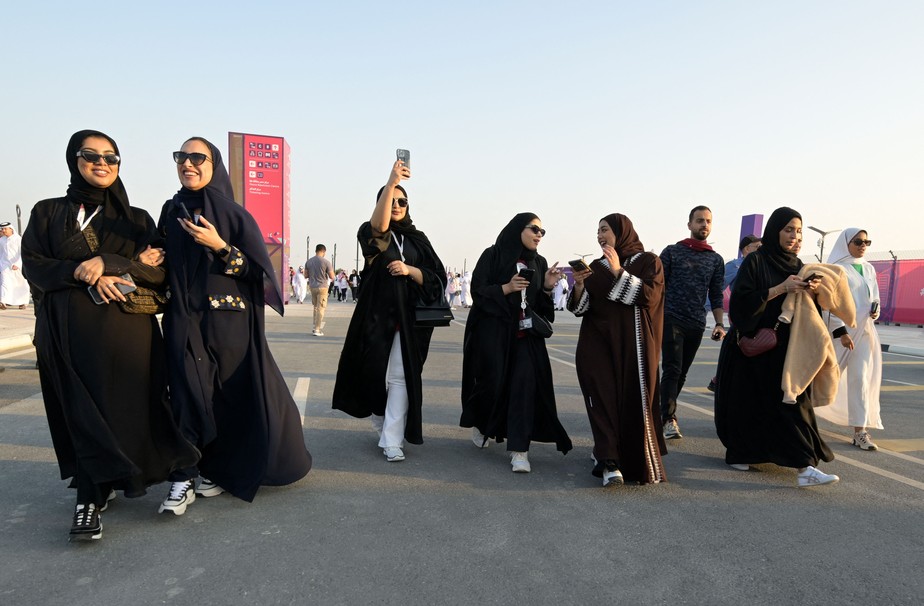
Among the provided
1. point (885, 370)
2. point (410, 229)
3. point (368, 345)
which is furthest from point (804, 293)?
point (885, 370)

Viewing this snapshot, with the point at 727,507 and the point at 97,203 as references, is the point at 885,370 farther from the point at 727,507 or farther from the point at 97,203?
the point at 97,203

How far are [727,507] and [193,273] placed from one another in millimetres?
3244

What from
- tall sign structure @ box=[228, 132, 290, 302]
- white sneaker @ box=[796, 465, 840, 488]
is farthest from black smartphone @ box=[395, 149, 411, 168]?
tall sign structure @ box=[228, 132, 290, 302]

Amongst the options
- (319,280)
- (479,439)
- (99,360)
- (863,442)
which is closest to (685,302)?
(863,442)

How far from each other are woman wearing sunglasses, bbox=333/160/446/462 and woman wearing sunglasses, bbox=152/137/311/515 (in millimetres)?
942

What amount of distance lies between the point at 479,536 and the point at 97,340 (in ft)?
6.74

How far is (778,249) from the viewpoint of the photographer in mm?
4141

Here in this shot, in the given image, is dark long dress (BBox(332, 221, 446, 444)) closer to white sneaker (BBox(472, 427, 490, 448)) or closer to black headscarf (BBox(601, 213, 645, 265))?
white sneaker (BBox(472, 427, 490, 448))

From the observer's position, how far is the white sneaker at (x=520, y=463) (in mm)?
3900

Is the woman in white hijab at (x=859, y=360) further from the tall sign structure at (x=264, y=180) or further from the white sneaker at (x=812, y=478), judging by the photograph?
the tall sign structure at (x=264, y=180)

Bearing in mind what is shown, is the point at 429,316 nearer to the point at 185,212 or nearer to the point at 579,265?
the point at 579,265

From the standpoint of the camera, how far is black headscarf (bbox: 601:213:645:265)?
3.97 meters

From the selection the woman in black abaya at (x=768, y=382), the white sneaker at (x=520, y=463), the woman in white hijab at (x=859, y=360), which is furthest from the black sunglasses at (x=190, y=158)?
the woman in white hijab at (x=859, y=360)

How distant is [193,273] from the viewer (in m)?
3.15
